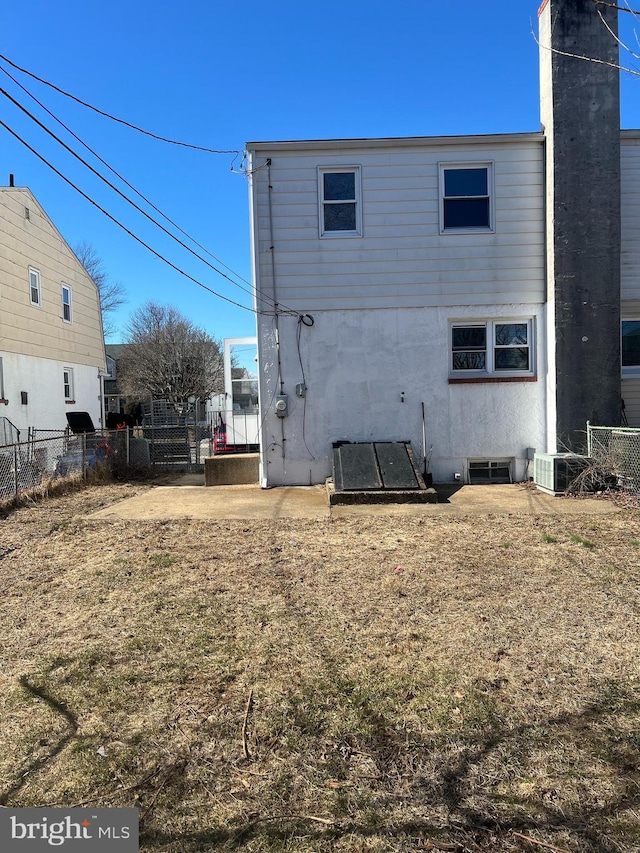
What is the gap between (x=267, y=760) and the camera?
2332 mm

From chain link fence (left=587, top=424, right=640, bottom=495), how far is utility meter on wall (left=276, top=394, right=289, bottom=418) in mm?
5007

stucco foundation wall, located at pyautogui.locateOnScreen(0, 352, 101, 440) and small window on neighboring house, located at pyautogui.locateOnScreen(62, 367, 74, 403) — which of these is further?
small window on neighboring house, located at pyautogui.locateOnScreen(62, 367, 74, 403)

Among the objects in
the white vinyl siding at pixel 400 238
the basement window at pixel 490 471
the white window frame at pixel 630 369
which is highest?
the white vinyl siding at pixel 400 238

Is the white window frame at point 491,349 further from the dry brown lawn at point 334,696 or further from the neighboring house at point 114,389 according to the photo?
the neighboring house at point 114,389

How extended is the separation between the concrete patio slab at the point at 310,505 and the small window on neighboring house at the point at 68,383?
9.19 metres

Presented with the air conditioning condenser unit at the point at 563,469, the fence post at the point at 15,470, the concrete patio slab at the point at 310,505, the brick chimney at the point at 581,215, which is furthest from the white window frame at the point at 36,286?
the air conditioning condenser unit at the point at 563,469

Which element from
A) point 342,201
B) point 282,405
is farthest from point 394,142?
point 282,405

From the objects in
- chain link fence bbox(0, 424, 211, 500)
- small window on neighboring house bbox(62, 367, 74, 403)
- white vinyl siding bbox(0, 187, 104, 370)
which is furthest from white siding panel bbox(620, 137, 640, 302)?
small window on neighboring house bbox(62, 367, 74, 403)

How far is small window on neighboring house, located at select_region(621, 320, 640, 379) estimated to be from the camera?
967 centimetres

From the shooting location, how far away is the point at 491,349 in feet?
30.2

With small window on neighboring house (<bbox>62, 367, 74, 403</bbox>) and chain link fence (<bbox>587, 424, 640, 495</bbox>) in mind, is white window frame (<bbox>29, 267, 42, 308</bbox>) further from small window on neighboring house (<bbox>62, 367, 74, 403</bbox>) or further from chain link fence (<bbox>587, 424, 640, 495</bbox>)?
chain link fence (<bbox>587, 424, 640, 495</bbox>)

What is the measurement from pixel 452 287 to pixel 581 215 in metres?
2.29

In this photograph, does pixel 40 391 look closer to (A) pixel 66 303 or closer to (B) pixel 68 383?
(B) pixel 68 383

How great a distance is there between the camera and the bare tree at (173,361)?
93.7ft
